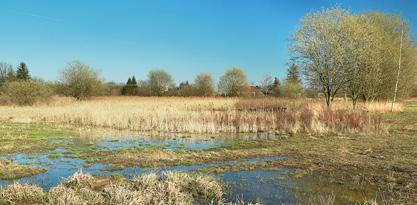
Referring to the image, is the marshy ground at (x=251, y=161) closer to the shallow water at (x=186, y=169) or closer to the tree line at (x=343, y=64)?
the shallow water at (x=186, y=169)

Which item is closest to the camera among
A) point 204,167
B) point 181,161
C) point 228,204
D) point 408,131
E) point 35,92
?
point 228,204

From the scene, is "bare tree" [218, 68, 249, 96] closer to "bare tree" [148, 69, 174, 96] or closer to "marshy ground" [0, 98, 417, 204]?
"bare tree" [148, 69, 174, 96]

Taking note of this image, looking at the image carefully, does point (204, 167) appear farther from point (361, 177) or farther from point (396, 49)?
point (396, 49)

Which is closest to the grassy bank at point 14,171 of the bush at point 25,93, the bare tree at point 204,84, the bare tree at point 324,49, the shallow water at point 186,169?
the shallow water at point 186,169

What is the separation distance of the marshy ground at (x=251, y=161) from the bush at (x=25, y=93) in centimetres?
2263

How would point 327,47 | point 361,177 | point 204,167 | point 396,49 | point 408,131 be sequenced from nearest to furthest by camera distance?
point 361,177 → point 204,167 → point 408,131 → point 327,47 → point 396,49

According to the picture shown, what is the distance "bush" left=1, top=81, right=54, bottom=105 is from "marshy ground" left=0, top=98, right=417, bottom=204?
2263cm

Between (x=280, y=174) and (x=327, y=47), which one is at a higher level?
(x=327, y=47)

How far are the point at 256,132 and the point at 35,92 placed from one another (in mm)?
28655

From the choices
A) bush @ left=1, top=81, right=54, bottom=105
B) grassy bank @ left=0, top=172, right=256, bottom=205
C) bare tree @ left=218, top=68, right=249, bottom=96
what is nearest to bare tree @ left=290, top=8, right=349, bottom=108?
grassy bank @ left=0, top=172, right=256, bottom=205

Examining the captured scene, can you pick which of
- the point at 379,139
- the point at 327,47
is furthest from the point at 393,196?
the point at 327,47

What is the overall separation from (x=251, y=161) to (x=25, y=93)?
112ft

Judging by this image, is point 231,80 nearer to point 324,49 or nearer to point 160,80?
point 160,80

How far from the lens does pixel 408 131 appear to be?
18156 millimetres
